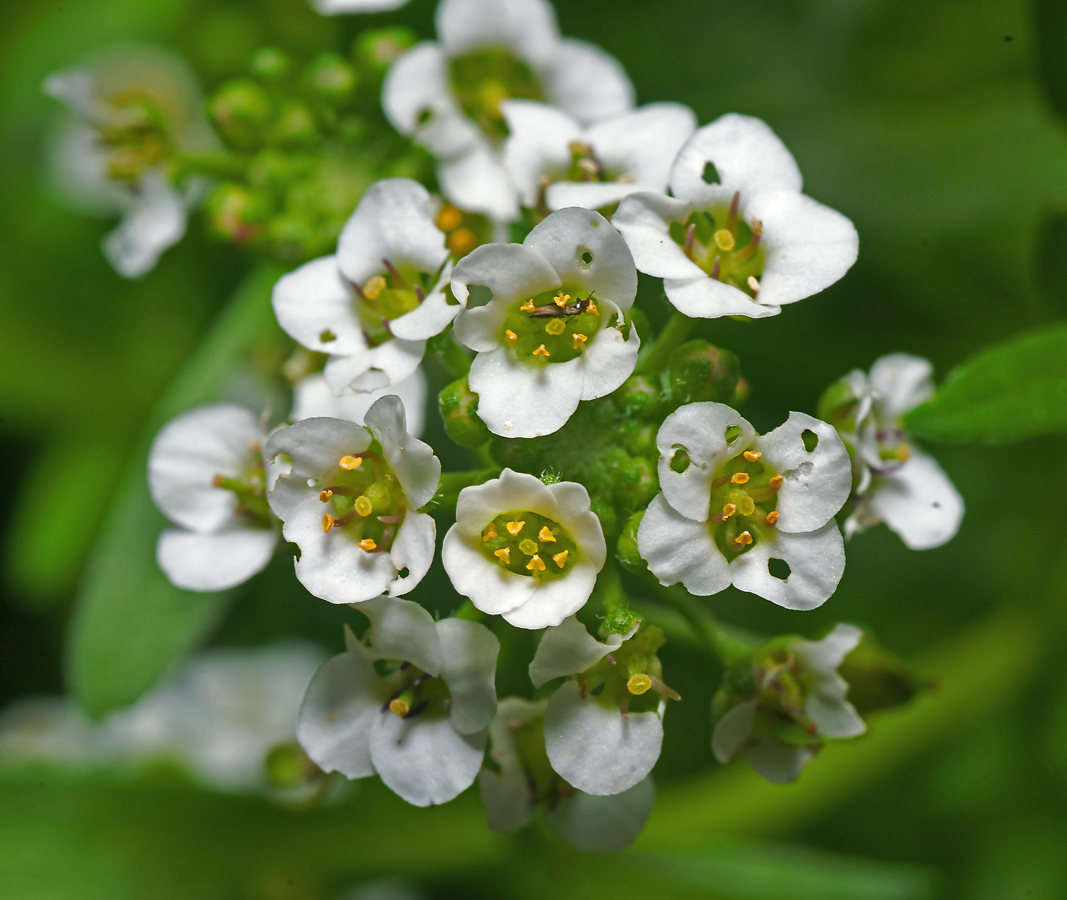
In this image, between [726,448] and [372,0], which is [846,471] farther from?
[372,0]

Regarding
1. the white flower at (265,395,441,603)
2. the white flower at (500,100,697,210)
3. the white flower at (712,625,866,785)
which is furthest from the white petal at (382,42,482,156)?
the white flower at (712,625,866,785)

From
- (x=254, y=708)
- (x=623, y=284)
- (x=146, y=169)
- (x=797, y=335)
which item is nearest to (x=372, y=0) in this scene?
(x=146, y=169)

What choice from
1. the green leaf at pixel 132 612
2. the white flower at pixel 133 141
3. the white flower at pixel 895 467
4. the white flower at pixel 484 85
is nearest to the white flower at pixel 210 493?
the green leaf at pixel 132 612

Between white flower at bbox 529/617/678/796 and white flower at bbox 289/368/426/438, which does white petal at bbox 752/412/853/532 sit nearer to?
white flower at bbox 529/617/678/796

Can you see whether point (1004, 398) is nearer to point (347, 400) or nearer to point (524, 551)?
point (524, 551)

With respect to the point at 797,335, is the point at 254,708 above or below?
below

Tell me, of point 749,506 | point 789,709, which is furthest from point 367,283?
point 789,709

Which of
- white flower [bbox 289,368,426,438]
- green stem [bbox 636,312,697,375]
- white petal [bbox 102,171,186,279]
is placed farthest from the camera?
white petal [bbox 102,171,186,279]
